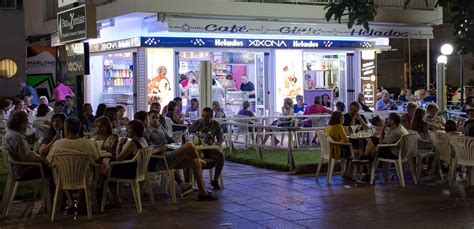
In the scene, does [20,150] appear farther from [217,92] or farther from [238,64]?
[238,64]

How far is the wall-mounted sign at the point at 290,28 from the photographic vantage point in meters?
17.4

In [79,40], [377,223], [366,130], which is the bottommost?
[377,223]

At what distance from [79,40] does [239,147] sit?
25.7ft

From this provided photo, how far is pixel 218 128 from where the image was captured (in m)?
11.6

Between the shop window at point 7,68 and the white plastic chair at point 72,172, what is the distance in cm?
2136

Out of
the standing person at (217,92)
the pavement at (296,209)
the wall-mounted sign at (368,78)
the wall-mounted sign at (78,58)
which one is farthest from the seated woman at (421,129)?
the wall-mounted sign at (368,78)

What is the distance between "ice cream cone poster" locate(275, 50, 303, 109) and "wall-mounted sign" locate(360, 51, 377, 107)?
2.38 m

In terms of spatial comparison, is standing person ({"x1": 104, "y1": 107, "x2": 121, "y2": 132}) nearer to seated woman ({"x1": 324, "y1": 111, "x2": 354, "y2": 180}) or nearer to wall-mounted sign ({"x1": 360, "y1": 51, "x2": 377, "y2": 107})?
seated woman ({"x1": 324, "y1": 111, "x2": 354, "y2": 180})

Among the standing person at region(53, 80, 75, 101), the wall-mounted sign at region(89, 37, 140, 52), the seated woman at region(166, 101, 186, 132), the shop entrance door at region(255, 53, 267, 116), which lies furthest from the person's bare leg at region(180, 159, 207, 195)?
the standing person at region(53, 80, 75, 101)

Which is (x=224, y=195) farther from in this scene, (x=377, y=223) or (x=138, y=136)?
(x=377, y=223)

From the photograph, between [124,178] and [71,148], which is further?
[124,178]

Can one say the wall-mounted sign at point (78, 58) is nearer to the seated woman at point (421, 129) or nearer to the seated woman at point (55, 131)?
the seated woman at point (55, 131)

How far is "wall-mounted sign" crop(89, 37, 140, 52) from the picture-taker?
18.5 m

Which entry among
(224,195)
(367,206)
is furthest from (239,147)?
(367,206)
